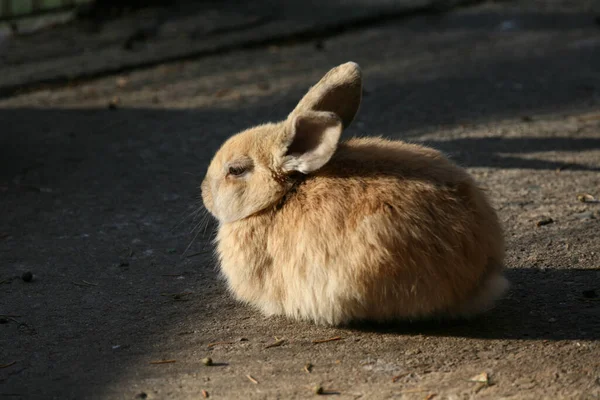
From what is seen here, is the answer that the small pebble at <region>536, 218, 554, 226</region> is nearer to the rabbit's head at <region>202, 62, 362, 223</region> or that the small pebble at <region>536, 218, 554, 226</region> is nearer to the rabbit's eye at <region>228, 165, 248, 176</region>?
the rabbit's head at <region>202, 62, 362, 223</region>

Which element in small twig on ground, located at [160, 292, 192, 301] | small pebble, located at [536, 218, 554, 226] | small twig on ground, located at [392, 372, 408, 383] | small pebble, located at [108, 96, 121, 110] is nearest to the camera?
small twig on ground, located at [392, 372, 408, 383]

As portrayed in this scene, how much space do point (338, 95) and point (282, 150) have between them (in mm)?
346

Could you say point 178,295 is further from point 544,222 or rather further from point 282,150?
point 544,222

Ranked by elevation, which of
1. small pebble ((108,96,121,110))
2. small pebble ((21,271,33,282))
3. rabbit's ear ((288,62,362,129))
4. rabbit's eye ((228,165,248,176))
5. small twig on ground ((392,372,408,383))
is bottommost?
small twig on ground ((392,372,408,383))

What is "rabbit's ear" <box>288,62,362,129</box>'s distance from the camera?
359cm

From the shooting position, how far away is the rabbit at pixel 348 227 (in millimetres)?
3348

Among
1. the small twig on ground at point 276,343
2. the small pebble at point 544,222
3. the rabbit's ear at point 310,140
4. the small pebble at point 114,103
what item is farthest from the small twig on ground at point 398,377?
the small pebble at point 114,103

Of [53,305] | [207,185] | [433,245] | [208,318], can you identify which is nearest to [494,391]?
[433,245]

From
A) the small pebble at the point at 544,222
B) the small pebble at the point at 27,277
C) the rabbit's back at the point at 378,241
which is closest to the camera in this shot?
the rabbit's back at the point at 378,241

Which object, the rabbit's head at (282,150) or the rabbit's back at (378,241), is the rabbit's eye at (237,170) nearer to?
the rabbit's head at (282,150)

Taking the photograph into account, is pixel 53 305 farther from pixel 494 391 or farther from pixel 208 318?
pixel 494 391

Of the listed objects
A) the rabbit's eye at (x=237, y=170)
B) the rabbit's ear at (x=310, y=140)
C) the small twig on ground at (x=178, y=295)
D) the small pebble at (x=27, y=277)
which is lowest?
the small twig on ground at (x=178, y=295)

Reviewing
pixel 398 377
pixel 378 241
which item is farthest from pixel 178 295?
pixel 398 377

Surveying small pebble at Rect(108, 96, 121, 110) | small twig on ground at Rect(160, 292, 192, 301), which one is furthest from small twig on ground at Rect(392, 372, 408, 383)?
small pebble at Rect(108, 96, 121, 110)
